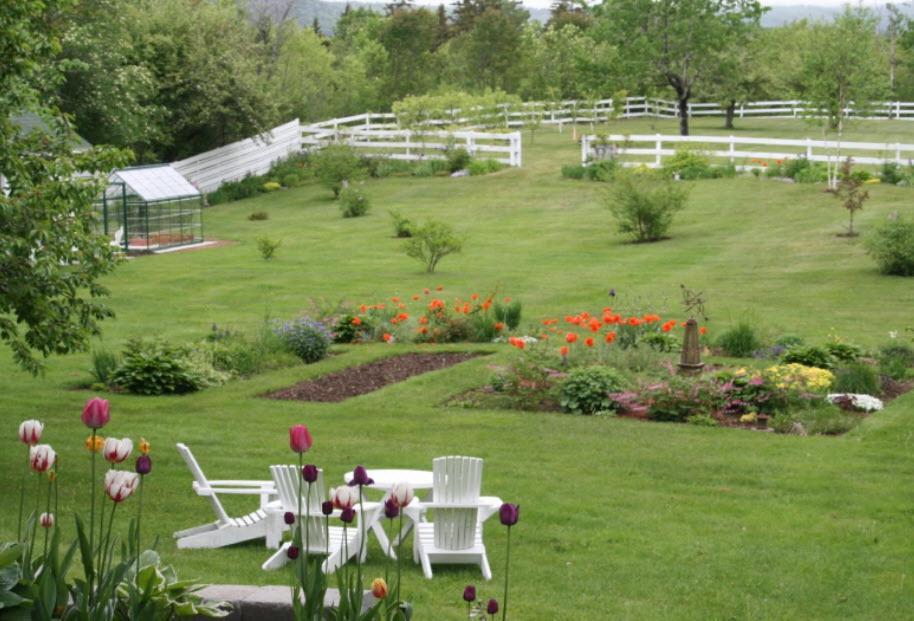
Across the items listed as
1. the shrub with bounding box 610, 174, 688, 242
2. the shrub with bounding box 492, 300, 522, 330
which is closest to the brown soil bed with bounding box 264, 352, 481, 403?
the shrub with bounding box 492, 300, 522, 330

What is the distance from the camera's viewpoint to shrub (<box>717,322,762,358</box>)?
60.2 feet

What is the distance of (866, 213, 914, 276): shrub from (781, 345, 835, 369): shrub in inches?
369

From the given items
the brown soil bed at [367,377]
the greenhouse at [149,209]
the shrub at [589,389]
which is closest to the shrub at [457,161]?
the greenhouse at [149,209]

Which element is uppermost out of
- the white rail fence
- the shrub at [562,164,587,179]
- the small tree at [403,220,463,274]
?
the white rail fence

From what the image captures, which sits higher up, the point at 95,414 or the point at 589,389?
the point at 95,414

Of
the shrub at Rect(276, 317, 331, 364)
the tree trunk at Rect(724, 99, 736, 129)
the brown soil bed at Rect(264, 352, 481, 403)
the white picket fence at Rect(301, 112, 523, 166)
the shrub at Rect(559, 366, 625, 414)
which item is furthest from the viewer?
the tree trunk at Rect(724, 99, 736, 129)

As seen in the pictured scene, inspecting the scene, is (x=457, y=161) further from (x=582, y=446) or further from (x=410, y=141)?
(x=582, y=446)

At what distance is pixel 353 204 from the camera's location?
3891 cm

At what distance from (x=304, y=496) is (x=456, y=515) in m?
1.03

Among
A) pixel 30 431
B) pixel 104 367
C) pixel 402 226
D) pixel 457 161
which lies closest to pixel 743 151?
pixel 457 161

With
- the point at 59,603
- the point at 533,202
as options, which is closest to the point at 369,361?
the point at 59,603

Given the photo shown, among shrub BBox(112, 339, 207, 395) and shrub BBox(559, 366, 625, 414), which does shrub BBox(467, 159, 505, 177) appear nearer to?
shrub BBox(112, 339, 207, 395)

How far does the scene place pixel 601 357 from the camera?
670 inches

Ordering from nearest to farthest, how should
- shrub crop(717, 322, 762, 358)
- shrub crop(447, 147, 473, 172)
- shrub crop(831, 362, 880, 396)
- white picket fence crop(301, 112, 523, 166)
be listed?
shrub crop(831, 362, 880, 396), shrub crop(717, 322, 762, 358), shrub crop(447, 147, 473, 172), white picket fence crop(301, 112, 523, 166)
